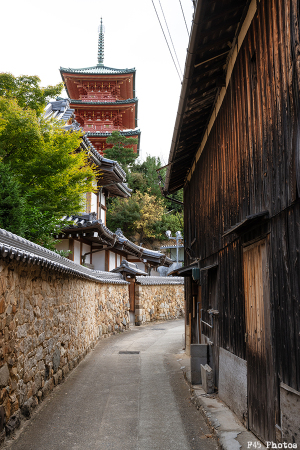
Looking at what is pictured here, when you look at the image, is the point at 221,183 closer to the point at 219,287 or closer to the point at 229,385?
the point at 219,287

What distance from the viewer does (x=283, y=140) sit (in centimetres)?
387

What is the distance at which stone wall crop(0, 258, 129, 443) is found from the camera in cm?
525

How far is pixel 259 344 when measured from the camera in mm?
4715

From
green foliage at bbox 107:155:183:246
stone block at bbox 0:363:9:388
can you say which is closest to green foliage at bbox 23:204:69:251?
stone block at bbox 0:363:9:388

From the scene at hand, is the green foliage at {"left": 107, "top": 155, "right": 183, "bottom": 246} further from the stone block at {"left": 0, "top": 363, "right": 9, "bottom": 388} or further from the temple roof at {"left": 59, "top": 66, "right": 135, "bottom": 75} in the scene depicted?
the stone block at {"left": 0, "top": 363, "right": 9, "bottom": 388}

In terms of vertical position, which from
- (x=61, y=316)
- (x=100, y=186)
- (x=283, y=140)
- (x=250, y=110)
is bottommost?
(x=61, y=316)

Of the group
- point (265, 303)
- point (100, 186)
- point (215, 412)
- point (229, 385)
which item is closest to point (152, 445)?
point (215, 412)

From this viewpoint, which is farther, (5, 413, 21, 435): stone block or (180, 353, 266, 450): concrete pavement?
(5, 413, 21, 435): stone block

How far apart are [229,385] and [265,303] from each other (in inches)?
93.6

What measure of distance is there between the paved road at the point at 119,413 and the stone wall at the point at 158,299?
10.9 m

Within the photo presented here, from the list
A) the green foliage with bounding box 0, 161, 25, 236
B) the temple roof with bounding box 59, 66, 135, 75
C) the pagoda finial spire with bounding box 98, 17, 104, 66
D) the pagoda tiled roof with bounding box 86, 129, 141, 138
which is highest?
the pagoda finial spire with bounding box 98, 17, 104, 66

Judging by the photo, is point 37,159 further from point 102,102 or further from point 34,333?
point 102,102

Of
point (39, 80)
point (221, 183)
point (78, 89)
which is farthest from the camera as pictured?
point (78, 89)

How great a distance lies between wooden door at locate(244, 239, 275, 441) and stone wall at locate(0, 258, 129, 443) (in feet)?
10.7
